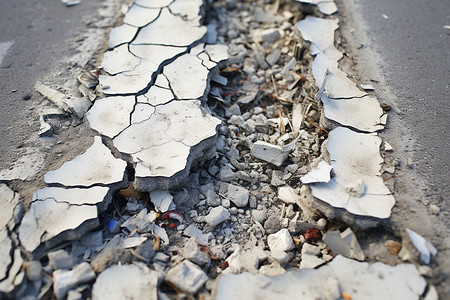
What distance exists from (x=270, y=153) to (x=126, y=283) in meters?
1.17

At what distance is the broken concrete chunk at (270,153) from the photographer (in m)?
2.40

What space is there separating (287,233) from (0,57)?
2.68 m

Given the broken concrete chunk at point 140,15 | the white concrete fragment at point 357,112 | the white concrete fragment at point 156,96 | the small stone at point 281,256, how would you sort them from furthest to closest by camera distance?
1. the broken concrete chunk at point 140,15
2. the white concrete fragment at point 156,96
3. the white concrete fragment at point 357,112
4. the small stone at point 281,256

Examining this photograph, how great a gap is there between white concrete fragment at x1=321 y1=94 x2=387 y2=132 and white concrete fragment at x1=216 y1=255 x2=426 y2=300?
0.95m

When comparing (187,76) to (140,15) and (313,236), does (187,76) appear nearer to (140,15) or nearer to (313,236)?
(140,15)

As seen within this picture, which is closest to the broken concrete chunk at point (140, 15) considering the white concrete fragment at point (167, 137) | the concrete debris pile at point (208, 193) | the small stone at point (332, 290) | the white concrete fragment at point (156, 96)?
the concrete debris pile at point (208, 193)

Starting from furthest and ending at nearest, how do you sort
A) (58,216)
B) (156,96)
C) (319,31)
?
(319,31)
(156,96)
(58,216)

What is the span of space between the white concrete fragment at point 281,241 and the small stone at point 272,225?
0.04 metres

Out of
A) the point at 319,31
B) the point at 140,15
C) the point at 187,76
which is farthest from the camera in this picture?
the point at 140,15

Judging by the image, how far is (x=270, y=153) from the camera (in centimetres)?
241

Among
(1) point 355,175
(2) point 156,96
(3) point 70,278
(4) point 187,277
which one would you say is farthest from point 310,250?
(2) point 156,96

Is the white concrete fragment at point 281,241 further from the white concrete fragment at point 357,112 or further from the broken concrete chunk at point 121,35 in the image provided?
the broken concrete chunk at point 121,35

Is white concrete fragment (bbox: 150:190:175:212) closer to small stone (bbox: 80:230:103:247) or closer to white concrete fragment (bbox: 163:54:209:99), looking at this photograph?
Result: small stone (bbox: 80:230:103:247)

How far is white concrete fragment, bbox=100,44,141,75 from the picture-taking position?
2781 millimetres
